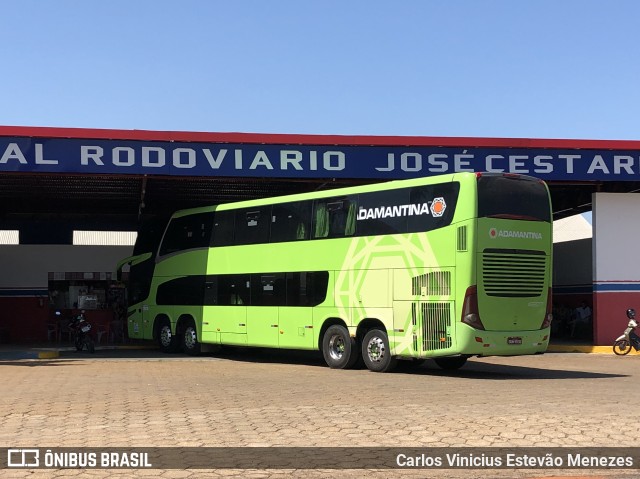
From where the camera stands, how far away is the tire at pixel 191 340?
78.2 ft

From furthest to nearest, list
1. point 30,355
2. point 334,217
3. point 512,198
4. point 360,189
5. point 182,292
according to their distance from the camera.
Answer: point 182,292 < point 30,355 < point 334,217 < point 360,189 < point 512,198

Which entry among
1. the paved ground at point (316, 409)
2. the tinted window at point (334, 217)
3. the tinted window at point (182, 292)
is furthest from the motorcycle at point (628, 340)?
the tinted window at point (182, 292)

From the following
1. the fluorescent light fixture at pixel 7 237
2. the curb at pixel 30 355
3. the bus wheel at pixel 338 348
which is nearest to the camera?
the bus wheel at pixel 338 348

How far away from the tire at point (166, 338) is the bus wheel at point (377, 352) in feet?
26.8

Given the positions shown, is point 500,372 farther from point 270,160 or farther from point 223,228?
point 270,160

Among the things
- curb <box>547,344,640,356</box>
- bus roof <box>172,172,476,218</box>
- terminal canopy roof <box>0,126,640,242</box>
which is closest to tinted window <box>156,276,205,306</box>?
bus roof <box>172,172,476,218</box>

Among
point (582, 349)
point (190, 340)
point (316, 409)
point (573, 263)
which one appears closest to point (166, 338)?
point (190, 340)

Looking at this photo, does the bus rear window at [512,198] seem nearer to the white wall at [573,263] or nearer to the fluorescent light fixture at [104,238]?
the white wall at [573,263]

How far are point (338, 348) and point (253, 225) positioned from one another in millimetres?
4098

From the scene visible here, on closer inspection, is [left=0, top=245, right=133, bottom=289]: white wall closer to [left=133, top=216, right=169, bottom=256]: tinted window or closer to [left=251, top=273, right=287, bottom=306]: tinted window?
[left=133, top=216, right=169, bottom=256]: tinted window

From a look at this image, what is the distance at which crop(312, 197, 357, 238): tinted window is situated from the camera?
734 inches

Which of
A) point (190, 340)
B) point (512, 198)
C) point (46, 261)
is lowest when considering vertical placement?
point (190, 340)

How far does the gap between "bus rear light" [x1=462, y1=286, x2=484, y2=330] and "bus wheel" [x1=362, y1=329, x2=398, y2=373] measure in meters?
2.19

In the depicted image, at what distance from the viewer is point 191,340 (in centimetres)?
2406
